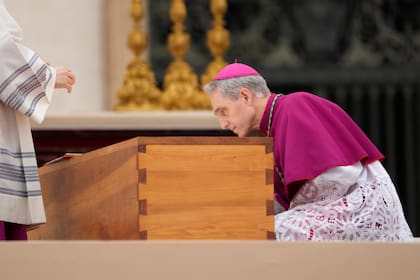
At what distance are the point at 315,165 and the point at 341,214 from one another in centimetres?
25

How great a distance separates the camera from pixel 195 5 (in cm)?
1225

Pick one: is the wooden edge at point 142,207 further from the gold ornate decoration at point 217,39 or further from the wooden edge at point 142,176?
the gold ornate decoration at point 217,39

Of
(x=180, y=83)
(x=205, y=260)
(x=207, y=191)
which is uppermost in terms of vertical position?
(x=180, y=83)

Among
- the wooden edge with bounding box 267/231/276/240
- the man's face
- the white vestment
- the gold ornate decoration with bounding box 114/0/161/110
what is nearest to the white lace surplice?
the wooden edge with bounding box 267/231/276/240

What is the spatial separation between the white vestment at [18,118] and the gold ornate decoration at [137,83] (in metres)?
4.11

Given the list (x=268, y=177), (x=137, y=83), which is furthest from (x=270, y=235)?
(x=137, y=83)

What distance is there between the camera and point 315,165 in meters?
5.87

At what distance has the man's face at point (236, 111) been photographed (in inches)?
243

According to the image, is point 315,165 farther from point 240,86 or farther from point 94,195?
point 94,195

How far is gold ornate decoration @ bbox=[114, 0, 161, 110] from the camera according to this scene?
33.0 feet

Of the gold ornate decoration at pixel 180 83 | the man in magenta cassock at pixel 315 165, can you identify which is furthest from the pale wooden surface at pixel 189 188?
the gold ornate decoration at pixel 180 83

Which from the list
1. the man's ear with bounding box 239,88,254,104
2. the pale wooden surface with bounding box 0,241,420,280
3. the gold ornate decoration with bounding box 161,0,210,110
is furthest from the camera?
the gold ornate decoration with bounding box 161,0,210,110

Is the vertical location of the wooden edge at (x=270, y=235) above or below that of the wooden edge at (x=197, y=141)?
below

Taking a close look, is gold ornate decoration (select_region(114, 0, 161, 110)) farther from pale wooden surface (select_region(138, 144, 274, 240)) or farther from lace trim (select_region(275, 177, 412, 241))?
pale wooden surface (select_region(138, 144, 274, 240))
